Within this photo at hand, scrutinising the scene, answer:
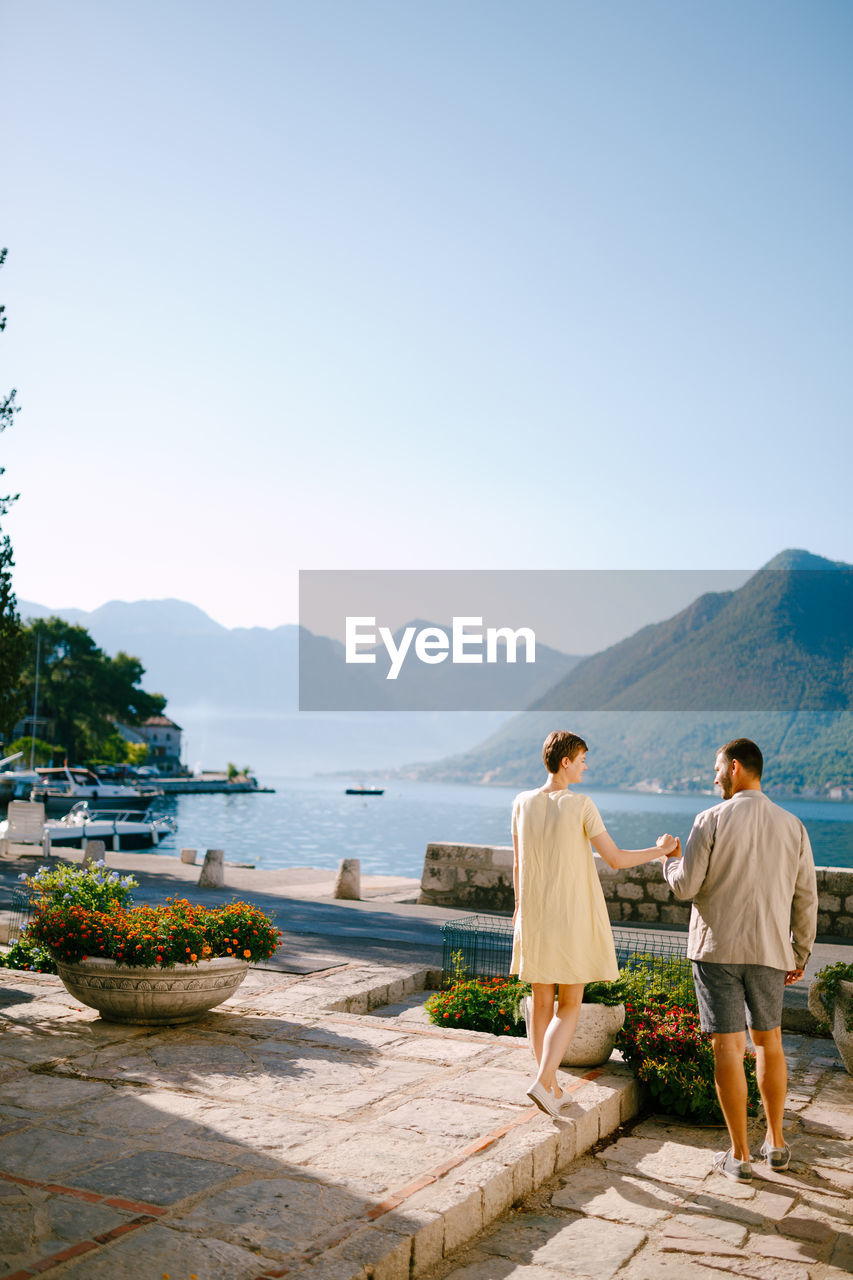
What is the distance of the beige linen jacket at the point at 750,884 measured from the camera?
4.88 m

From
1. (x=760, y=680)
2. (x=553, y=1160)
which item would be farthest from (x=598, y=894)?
(x=760, y=680)

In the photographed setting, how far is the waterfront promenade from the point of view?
12.5 feet

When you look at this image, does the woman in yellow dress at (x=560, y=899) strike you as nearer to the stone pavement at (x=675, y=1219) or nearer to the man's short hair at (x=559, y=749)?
the man's short hair at (x=559, y=749)

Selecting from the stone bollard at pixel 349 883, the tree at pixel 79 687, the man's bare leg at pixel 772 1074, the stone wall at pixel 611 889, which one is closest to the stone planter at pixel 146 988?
the man's bare leg at pixel 772 1074

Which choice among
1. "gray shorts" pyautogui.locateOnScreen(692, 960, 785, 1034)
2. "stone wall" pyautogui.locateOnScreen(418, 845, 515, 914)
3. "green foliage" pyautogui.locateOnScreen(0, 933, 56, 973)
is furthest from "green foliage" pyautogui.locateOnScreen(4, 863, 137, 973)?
"stone wall" pyautogui.locateOnScreen(418, 845, 515, 914)

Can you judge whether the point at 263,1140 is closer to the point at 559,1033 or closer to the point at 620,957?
the point at 559,1033

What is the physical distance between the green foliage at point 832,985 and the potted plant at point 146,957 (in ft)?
12.9

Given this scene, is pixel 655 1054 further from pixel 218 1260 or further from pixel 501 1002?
pixel 218 1260

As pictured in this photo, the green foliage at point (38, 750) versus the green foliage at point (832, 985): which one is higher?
the green foliage at point (832, 985)

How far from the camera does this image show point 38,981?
27.9ft

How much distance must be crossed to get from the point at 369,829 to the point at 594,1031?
99.7m

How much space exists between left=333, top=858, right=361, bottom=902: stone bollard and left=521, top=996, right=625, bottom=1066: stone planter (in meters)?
11.4

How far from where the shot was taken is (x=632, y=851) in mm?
5203

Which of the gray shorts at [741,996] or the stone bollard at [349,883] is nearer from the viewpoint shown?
the gray shorts at [741,996]
